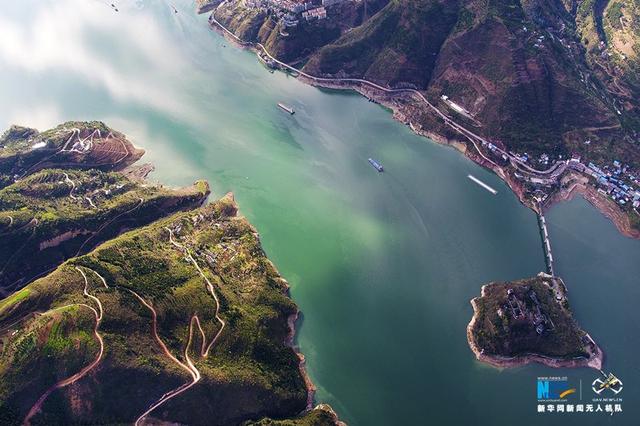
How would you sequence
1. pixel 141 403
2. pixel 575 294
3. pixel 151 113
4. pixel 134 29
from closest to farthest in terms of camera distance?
pixel 141 403 < pixel 575 294 < pixel 151 113 < pixel 134 29

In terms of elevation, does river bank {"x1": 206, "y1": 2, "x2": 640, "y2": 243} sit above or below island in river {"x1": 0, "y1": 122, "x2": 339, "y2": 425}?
above

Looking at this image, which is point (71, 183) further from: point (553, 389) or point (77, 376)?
point (553, 389)

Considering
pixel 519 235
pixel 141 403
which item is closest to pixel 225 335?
pixel 141 403

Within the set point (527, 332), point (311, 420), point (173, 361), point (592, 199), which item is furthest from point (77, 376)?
point (592, 199)

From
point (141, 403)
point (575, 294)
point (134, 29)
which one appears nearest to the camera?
point (141, 403)

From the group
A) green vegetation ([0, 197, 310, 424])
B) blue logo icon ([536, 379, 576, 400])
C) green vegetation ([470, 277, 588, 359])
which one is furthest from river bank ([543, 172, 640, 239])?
green vegetation ([0, 197, 310, 424])

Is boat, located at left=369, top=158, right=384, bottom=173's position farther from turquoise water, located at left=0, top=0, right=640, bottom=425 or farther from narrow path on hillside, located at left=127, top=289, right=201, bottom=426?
narrow path on hillside, located at left=127, top=289, right=201, bottom=426

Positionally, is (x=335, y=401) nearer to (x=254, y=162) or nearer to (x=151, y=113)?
(x=254, y=162)
